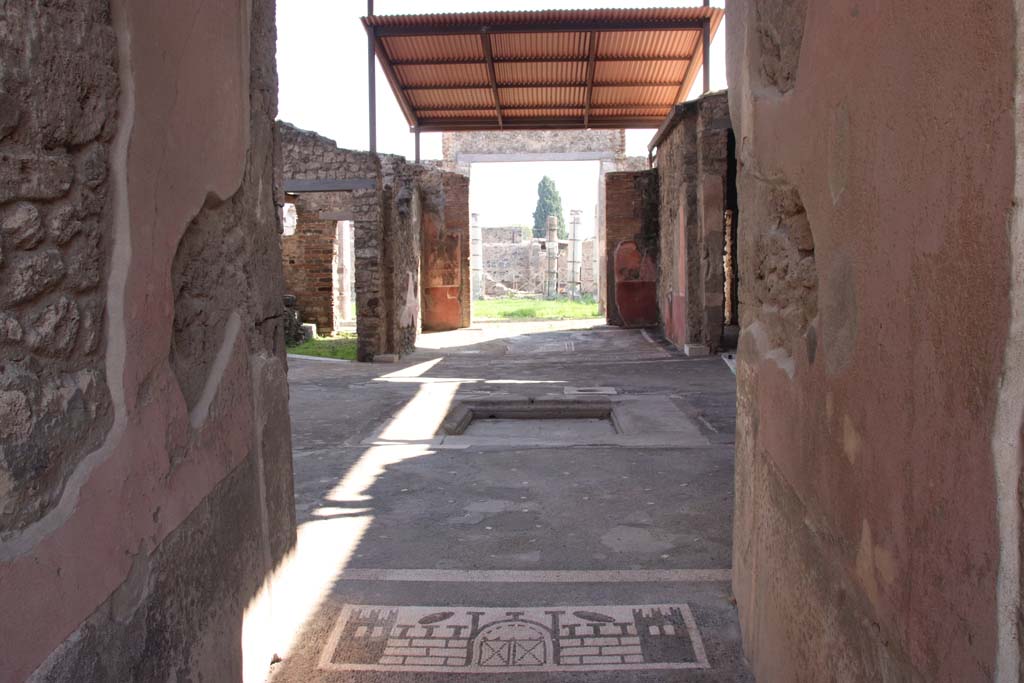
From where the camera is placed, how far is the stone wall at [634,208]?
1459cm

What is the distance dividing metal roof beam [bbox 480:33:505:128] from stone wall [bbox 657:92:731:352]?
9.58ft

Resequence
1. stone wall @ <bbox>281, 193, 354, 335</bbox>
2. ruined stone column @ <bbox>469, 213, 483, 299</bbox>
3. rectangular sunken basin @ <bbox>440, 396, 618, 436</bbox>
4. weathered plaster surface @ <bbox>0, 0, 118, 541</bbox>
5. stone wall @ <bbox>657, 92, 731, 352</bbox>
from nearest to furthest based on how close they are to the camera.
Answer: weathered plaster surface @ <bbox>0, 0, 118, 541</bbox> → rectangular sunken basin @ <bbox>440, 396, 618, 436</bbox> → stone wall @ <bbox>657, 92, 731, 352</bbox> → stone wall @ <bbox>281, 193, 354, 335</bbox> → ruined stone column @ <bbox>469, 213, 483, 299</bbox>

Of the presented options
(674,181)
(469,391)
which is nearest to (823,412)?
(469,391)

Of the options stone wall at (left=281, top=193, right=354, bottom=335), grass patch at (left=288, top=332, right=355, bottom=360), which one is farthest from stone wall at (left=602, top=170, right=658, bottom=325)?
stone wall at (left=281, top=193, right=354, bottom=335)

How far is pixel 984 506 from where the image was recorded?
97 centimetres

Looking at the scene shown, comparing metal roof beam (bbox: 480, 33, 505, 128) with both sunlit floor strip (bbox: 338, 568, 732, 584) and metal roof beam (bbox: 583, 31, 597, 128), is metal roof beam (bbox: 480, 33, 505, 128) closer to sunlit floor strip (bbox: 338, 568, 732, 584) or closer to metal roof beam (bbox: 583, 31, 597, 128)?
metal roof beam (bbox: 583, 31, 597, 128)

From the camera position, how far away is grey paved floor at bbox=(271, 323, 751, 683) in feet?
8.18

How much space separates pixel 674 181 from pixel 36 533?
445 inches

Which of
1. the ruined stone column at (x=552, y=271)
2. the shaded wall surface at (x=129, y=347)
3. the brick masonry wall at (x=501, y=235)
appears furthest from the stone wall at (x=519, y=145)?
the shaded wall surface at (x=129, y=347)

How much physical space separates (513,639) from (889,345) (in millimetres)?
1667

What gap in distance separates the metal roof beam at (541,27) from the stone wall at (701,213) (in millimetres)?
1434

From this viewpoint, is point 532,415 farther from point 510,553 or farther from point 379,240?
point 379,240

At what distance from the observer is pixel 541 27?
11.4m

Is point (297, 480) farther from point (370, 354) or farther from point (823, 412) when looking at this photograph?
point (370, 354)
